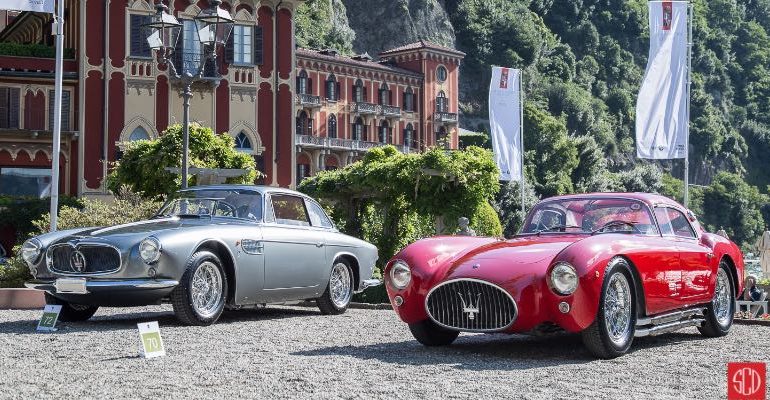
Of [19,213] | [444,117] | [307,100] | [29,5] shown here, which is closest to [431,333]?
[29,5]

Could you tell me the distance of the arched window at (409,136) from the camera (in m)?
87.1

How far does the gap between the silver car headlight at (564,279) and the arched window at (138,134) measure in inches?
1384

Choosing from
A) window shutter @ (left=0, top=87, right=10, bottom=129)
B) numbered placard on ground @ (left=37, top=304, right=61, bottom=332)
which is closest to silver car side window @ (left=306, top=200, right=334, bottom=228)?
numbered placard on ground @ (left=37, top=304, right=61, bottom=332)

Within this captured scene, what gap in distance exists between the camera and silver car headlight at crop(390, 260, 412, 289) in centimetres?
957

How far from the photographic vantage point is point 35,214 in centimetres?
4166

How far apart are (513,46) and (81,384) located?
426 ft

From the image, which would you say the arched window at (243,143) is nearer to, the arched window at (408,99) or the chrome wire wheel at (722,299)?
the chrome wire wheel at (722,299)

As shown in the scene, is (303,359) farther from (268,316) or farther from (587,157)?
(587,157)

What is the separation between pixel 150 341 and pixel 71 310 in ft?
13.6

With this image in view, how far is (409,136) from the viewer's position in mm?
87625

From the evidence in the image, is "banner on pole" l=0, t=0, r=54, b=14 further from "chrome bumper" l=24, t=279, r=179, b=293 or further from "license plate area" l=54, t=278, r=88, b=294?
"chrome bumper" l=24, t=279, r=179, b=293

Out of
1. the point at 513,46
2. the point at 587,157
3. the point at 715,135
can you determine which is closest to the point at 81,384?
the point at 587,157
